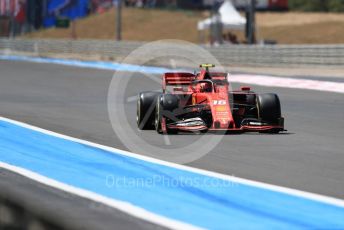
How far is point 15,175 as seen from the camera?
955 cm

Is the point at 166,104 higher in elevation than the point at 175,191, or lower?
higher

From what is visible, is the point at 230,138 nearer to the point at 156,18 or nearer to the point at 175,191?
the point at 175,191

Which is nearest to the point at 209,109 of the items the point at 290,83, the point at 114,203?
the point at 114,203

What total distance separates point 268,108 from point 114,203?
6175mm

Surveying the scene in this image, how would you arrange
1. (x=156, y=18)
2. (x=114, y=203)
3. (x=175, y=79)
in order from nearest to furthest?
(x=114, y=203)
(x=175, y=79)
(x=156, y=18)

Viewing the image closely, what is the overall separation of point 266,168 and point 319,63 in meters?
23.9

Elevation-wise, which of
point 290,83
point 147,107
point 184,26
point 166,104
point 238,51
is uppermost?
point 166,104

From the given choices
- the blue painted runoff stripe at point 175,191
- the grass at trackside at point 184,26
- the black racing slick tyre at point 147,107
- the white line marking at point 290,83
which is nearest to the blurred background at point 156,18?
the grass at trackside at point 184,26

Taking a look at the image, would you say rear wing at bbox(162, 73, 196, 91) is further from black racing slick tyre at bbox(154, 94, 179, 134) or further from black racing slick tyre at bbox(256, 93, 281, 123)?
black racing slick tyre at bbox(256, 93, 281, 123)

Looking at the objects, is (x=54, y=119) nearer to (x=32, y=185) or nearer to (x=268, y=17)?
(x=32, y=185)

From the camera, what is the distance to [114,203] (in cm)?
784

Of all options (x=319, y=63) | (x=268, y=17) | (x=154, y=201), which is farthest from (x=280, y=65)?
(x=268, y=17)

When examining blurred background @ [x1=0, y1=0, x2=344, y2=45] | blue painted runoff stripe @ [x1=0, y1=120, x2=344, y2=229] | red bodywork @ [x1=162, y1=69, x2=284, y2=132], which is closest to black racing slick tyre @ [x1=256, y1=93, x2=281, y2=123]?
red bodywork @ [x1=162, y1=69, x2=284, y2=132]

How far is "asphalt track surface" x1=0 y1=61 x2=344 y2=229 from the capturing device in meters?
8.76
